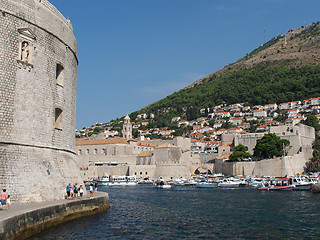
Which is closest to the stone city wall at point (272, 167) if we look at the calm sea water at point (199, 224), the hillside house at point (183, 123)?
the calm sea water at point (199, 224)

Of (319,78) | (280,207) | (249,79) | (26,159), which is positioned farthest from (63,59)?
(249,79)

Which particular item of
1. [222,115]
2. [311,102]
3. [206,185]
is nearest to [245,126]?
[311,102]

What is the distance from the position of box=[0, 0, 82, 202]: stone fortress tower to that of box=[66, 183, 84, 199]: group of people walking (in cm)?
24

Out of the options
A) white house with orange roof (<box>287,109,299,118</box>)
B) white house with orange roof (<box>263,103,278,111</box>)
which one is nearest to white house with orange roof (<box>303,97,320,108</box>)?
white house with orange roof (<box>287,109,299,118</box>)

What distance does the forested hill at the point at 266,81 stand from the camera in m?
99.7

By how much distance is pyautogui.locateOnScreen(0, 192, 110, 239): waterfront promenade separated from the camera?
28.0 ft

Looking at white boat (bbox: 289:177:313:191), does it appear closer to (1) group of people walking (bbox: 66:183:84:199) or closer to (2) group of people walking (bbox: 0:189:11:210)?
(1) group of people walking (bbox: 66:183:84:199)

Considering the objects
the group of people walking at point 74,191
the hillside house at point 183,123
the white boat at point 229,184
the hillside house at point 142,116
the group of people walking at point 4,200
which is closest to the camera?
the group of people walking at point 4,200

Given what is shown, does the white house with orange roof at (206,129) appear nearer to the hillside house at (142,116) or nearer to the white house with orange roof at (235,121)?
the white house with orange roof at (235,121)

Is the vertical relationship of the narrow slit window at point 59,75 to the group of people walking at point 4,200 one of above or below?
above

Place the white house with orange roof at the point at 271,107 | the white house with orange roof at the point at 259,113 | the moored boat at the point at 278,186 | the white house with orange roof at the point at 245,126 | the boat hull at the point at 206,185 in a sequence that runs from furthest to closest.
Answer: the white house with orange roof at the point at 271,107 < the white house with orange roof at the point at 259,113 < the white house with orange roof at the point at 245,126 < the boat hull at the point at 206,185 < the moored boat at the point at 278,186

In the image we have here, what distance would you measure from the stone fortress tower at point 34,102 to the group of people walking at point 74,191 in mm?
241

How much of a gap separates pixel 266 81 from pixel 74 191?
10460 centimetres

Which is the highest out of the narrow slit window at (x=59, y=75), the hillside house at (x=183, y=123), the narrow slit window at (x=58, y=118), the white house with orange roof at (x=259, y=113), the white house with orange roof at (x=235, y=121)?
the white house with orange roof at (x=259, y=113)
